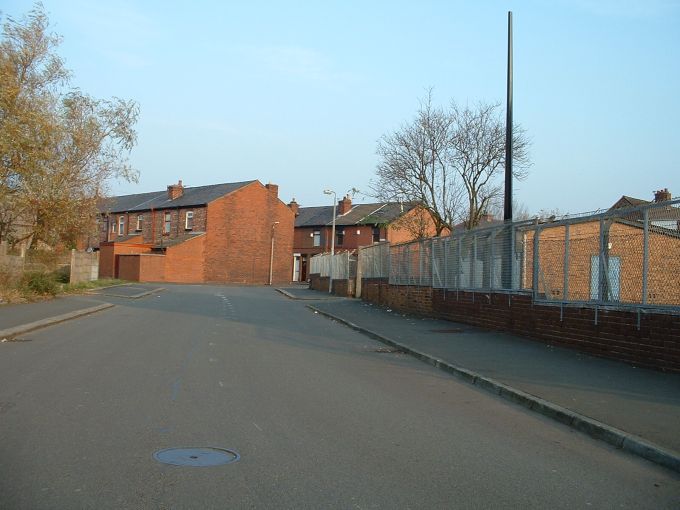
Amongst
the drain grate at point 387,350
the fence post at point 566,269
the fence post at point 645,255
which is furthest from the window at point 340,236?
the fence post at point 645,255

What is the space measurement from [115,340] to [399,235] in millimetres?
56309

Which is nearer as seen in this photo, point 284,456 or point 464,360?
point 284,456

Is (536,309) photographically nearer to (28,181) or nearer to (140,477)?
(140,477)

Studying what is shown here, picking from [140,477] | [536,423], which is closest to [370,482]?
[140,477]

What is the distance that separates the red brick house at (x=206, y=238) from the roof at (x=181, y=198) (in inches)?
5.0

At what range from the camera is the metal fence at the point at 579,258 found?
35.8 ft

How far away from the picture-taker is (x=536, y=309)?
50.0ft

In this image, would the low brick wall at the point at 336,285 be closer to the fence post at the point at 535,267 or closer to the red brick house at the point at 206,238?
the red brick house at the point at 206,238

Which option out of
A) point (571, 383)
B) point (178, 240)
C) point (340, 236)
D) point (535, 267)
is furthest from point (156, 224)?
point (571, 383)

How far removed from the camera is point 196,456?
591cm

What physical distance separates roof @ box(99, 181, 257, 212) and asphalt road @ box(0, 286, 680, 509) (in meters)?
52.6

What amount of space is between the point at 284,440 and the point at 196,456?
0.98 meters

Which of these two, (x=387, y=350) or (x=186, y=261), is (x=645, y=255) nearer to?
(x=387, y=350)

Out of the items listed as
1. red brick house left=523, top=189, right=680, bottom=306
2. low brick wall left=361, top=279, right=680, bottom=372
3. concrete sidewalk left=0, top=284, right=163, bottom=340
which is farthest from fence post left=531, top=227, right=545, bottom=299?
concrete sidewalk left=0, top=284, right=163, bottom=340
